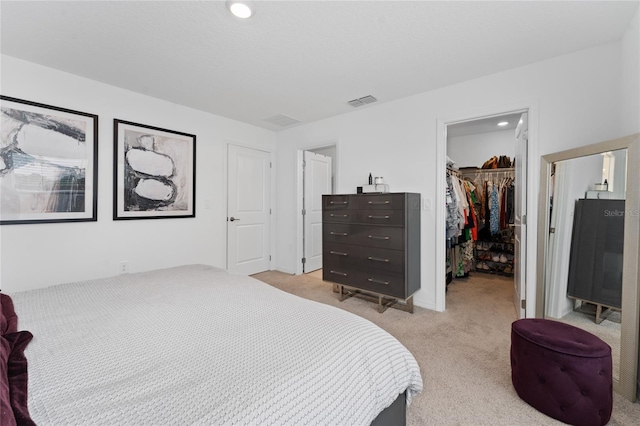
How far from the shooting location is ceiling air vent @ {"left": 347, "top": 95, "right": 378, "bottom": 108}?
3.18 meters

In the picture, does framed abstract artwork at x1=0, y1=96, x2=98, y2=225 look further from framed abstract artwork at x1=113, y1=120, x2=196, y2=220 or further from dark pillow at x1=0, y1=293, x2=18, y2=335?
dark pillow at x1=0, y1=293, x2=18, y2=335

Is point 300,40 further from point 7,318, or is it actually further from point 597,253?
point 597,253

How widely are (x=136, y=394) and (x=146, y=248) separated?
281 cm

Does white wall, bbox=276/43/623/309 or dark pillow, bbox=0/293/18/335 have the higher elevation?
white wall, bbox=276/43/623/309

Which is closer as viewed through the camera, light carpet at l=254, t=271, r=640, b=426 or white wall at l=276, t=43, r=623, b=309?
light carpet at l=254, t=271, r=640, b=426

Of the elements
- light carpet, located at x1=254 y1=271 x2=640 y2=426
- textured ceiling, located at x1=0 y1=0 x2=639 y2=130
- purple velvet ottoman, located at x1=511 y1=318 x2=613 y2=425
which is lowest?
light carpet, located at x1=254 y1=271 x2=640 y2=426

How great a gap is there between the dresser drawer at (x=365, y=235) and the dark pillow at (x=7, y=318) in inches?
102

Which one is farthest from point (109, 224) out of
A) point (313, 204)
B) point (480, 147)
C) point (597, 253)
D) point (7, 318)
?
point (480, 147)

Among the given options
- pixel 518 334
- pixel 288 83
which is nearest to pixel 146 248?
pixel 288 83

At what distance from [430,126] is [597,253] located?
1.80 m

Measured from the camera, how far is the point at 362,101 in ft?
10.7

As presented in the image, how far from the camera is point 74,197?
2.62m

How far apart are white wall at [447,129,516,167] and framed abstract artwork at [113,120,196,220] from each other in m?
4.33

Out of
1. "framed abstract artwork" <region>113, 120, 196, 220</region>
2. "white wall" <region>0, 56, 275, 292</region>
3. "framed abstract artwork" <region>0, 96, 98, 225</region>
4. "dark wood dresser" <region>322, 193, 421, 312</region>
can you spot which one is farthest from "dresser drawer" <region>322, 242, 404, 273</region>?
"framed abstract artwork" <region>0, 96, 98, 225</region>
